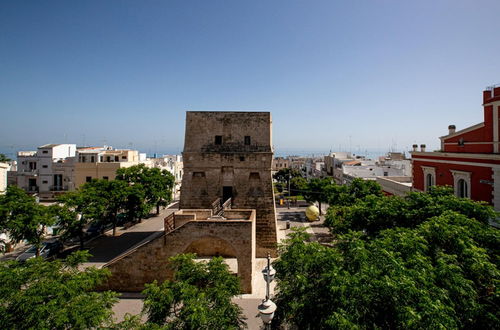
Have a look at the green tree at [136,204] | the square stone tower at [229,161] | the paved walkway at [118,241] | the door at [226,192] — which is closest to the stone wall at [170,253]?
the paved walkway at [118,241]

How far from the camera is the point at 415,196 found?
14008mm

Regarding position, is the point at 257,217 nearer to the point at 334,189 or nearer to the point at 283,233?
the point at 283,233

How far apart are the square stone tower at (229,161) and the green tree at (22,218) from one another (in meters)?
8.99

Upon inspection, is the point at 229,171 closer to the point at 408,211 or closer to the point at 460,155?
the point at 408,211

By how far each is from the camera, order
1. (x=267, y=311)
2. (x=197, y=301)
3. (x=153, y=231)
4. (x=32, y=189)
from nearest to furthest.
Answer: (x=267, y=311) → (x=197, y=301) → (x=153, y=231) → (x=32, y=189)

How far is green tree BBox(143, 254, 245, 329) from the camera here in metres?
6.90

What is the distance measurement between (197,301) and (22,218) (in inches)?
583

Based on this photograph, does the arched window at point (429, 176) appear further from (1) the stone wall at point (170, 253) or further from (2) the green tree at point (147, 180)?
(2) the green tree at point (147, 180)

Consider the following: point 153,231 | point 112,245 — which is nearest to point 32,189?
point 153,231

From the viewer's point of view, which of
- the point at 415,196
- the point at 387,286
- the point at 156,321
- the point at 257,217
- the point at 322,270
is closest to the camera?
the point at 387,286

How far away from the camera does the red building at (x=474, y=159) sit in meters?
17.1

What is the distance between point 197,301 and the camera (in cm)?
731

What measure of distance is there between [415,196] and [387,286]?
9.48m

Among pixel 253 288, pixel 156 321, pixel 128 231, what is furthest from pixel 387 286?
pixel 128 231
